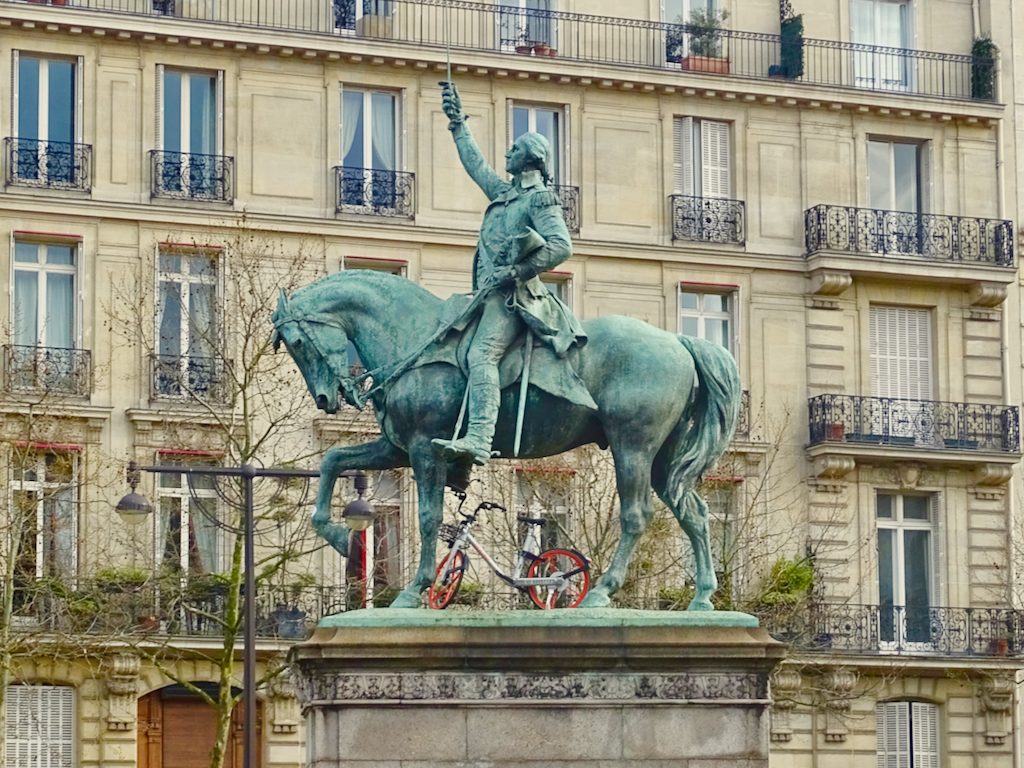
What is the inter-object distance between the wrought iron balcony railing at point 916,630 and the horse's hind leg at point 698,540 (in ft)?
92.3

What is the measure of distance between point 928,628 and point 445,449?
105 ft

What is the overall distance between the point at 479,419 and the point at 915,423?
32.1 metres

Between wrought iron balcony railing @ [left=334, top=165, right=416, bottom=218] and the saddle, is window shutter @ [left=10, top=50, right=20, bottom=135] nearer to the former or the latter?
wrought iron balcony railing @ [left=334, top=165, right=416, bottom=218]

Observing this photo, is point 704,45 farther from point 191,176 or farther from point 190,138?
point 191,176

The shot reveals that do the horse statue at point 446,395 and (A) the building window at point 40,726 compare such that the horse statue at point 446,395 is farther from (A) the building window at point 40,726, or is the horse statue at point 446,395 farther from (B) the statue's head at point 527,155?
(A) the building window at point 40,726

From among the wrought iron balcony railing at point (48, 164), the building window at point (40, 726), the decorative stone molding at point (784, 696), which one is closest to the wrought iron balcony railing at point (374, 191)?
the wrought iron balcony railing at point (48, 164)

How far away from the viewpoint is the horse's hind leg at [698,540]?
21812 millimetres

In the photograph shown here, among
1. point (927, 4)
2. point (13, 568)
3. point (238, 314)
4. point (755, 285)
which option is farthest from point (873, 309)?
point (13, 568)

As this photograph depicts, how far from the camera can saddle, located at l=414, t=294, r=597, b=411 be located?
21.4 m

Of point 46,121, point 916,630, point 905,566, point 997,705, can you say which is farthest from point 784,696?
point 46,121

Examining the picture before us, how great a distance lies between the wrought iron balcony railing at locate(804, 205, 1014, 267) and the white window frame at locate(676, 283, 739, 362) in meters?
1.55

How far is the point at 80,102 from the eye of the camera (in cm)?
4784

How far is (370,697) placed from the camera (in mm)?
20781

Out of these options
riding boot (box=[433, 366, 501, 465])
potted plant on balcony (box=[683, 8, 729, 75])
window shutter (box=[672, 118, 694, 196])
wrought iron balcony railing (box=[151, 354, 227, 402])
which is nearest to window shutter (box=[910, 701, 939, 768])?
window shutter (box=[672, 118, 694, 196])
